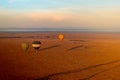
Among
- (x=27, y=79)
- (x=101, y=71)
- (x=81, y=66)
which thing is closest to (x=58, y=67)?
(x=81, y=66)

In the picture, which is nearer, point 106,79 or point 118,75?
point 106,79

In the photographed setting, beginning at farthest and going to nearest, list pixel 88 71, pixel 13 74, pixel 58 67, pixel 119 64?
pixel 119 64 → pixel 58 67 → pixel 88 71 → pixel 13 74

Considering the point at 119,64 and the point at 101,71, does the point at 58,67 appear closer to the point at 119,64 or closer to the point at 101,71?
the point at 101,71

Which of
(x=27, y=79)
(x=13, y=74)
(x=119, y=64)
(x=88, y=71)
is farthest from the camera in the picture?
(x=119, y=64)

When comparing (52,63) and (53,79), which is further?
(52,63)

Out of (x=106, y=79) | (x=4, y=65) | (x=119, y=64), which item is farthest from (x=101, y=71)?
(x=4, y=65)

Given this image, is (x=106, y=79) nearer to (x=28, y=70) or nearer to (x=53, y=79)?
(x=53, y=79)

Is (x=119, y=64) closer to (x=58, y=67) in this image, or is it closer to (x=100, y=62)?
(x=100, y=62)

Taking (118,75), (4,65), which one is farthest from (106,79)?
(4,65)

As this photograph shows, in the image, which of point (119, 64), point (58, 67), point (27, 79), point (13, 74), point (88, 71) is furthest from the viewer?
point (119, 64)
